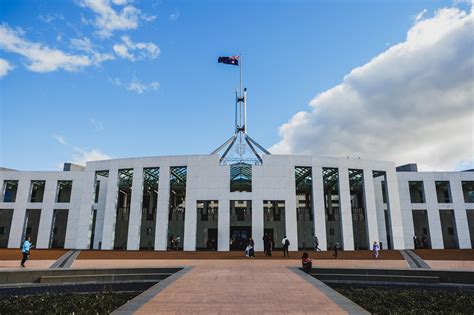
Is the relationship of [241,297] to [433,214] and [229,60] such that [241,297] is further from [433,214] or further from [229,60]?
[433,214]

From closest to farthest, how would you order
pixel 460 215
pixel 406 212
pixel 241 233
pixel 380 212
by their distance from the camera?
pixel 380 212 → pixel 460 215 → pixel 406 212 → pixel 241 233

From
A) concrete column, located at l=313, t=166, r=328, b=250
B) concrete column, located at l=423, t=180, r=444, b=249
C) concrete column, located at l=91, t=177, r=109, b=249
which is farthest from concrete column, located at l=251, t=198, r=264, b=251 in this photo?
concrete column, located at l=423, t=180, r=444, b=249

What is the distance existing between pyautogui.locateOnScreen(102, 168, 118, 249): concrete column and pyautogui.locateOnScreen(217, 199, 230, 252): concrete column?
11869mm

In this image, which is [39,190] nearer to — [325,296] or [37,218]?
[37,218]

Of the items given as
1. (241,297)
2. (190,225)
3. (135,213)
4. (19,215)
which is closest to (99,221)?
(135,213)

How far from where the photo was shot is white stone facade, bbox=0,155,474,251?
32281 millimetres

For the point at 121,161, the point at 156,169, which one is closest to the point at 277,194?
the point at 156,169

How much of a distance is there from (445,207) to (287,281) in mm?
36278

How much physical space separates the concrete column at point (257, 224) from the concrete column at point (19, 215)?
29417 millimetres

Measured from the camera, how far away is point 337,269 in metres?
14.7

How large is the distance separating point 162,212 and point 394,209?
25944 millimetres

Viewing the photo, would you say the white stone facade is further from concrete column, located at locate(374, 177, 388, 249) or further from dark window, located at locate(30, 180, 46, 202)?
dark window, located at locate(30, 180, 46, 202)

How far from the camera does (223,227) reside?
31.8 m

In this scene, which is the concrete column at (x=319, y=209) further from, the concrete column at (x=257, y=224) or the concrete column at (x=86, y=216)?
the concrete column at (x=86, y=216)
